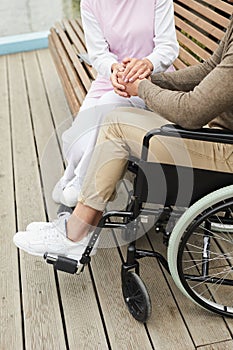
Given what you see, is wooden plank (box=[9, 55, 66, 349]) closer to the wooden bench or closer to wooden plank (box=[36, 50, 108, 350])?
wooden plank (box=[36, 50, 108, 350])

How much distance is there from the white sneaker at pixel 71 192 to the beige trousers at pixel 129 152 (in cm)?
41

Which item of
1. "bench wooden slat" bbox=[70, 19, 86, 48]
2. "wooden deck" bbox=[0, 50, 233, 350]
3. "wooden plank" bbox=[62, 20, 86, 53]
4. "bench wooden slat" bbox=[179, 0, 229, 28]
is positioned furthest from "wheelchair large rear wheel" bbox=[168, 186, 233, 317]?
"bench wooden slat" bbox=[70, 19, 86, 48]

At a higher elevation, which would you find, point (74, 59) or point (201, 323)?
point (74, 59)

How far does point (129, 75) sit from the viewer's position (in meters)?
1.76

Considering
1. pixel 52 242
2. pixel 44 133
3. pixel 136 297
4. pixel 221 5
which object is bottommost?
pixel 44 133

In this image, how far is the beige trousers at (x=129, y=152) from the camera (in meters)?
1.54

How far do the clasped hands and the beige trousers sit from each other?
0.26 ft

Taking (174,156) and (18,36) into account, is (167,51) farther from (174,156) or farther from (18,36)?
(18,36)

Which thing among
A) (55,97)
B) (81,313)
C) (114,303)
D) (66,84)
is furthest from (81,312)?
(55,97)

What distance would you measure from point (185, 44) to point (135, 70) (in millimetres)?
921

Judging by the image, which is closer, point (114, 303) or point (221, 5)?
point (114, 303)

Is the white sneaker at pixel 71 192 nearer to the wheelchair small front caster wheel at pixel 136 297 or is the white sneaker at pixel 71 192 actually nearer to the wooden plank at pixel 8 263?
the wooden plank at pixel 8 263

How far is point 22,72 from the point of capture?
384cm

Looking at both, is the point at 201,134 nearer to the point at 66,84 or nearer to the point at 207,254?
the point at 207,254
